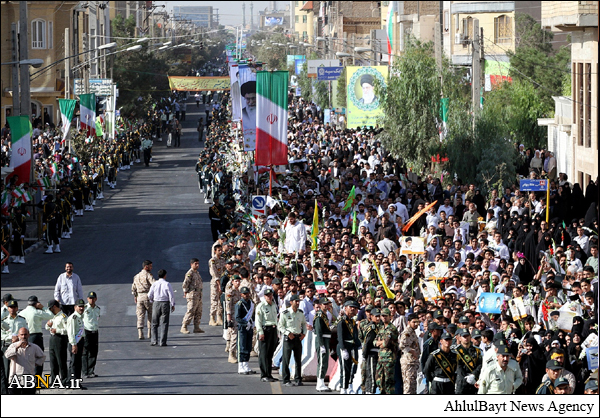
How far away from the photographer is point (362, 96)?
4362 centimetres

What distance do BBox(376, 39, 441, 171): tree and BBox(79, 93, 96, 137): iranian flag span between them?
12009 mm

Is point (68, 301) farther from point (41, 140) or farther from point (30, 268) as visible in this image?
point (41, 140)

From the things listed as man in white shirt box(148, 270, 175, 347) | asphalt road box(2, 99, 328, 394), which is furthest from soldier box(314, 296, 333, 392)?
man in white shirt box(148, 270, 175, 347)

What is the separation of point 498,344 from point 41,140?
35214mm

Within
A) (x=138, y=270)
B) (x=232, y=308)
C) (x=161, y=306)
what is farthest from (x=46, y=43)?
(x=232, y=308)

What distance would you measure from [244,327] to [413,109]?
807 inches

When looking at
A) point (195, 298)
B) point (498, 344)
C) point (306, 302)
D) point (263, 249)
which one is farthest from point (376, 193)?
point (498, 344)

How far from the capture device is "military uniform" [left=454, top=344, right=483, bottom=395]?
12.0 m

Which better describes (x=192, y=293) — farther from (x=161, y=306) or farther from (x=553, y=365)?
(x=553, y=365)

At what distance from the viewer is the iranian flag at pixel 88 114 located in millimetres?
41656

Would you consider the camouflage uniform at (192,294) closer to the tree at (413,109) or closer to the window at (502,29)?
the tree at (413,109)

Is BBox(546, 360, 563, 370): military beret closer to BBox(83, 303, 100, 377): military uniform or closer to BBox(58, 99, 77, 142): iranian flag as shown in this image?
BBox(83, 303, 100, 377): military uniform

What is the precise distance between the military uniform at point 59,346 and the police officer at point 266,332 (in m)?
2.63

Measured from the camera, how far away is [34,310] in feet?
47.1
